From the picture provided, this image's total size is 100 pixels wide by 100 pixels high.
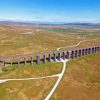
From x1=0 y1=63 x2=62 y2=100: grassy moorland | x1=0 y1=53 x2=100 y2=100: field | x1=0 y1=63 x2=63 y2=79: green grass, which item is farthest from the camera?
x1=0 y1=63 x2=63 y2=79: green grass

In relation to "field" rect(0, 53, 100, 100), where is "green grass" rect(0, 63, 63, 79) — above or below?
above

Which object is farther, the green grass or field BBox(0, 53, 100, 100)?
the green grass

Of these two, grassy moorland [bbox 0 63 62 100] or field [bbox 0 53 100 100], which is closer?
grassy moorland [bbox 0 63 62 100]

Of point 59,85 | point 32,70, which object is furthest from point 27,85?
point 32,70

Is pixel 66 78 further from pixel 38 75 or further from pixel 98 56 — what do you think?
pixel 98 56

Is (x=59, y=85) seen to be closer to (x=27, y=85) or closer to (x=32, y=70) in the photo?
(x=27, y=85)

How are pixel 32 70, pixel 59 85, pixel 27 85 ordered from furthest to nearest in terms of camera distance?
pixel 32 70 → pixel 59 85 → pixel 27 85

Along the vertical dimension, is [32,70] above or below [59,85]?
above

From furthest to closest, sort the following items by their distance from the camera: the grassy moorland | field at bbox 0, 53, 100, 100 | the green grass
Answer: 1. the green grass
2. field at bbox 0, 53, 100, 100
3. the grassy moorland

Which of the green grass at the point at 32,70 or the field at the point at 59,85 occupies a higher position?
the green grass at the point at 32,70

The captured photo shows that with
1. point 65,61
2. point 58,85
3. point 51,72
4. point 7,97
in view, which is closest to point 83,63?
point 65,61

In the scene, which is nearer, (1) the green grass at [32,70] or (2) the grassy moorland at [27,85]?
(2) the grassy moorland at [27,85]
